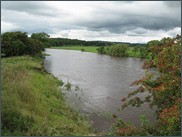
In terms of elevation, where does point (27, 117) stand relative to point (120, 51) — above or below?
below

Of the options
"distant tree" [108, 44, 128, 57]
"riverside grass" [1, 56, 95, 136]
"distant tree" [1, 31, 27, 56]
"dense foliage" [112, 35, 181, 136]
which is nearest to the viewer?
"dense foliage" [112, 35, 181, 136]

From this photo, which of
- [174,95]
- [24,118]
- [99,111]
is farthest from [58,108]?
[174,95]

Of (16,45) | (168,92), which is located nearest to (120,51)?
(16,45)

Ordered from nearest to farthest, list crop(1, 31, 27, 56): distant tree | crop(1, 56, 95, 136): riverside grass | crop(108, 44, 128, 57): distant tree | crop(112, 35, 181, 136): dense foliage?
crop(112, 35, 181, 136): dense foliage
crop(1, 56, 95, 136): riverside grass
crop(1, 31, 27, 56): distant tree
crop(108, 44, 128, 57): distant tree

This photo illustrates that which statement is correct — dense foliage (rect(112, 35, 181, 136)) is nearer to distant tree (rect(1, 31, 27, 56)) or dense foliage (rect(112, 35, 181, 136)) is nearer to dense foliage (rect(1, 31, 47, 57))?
dense foliage (rect(1, 31, 47, 57))

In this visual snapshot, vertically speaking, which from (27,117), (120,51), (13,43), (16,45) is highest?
(13,43)

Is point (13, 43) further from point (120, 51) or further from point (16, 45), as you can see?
point (120, 51)

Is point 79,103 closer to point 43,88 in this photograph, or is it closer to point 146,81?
point 43,88

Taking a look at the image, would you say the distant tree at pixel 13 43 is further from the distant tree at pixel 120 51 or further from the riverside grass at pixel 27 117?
the distant tree at pixel 120 51

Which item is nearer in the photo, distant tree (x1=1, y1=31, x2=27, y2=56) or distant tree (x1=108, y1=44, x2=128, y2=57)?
distant tree (x1=1, y1=31, x2=27, y2=56)

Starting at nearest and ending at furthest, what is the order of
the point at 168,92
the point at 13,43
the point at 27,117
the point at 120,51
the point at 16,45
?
the point at 168,92 < the point at 27,117 < the point at 13,43 < the point at 16,45 < the point at 120,51

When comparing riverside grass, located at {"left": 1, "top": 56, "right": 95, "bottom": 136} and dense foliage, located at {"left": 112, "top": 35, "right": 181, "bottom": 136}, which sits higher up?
dense foliage, located at {"left": 112, "top": 35, "right": 181, "bottom": 136}

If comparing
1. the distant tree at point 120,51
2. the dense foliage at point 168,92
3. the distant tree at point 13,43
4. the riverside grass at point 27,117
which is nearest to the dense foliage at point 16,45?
the distant tree at point 13,43

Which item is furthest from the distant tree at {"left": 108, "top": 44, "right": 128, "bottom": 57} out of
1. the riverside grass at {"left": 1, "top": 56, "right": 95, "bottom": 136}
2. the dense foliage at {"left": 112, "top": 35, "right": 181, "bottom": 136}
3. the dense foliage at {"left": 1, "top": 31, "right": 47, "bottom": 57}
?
the dense foliage at {"left": 112, "top": 35, "right": 181, "bottom": 136}
